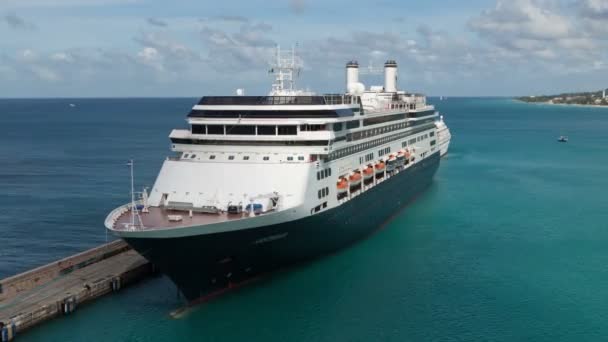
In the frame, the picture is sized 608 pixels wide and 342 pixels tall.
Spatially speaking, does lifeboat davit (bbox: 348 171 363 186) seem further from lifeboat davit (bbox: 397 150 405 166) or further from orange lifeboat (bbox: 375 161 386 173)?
lifeboat davit (bbox: 397 150 405 166)

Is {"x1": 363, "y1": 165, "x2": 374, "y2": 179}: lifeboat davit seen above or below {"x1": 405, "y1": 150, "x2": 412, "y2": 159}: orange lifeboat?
below

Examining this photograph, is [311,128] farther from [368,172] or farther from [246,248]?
[246,248]

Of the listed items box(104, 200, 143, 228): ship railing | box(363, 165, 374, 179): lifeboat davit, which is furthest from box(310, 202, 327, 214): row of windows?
box(104, 200, 143, 228): ship railing

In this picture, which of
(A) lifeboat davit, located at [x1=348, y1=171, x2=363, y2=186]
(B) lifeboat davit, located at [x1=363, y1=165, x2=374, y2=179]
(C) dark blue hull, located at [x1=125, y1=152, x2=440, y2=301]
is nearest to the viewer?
(C) dark blue hull, located at [x1=125, y1=152, x2=440, y2=301]

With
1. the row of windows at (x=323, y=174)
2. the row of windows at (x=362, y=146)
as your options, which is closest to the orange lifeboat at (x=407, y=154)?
the row of windows at (x=362, y=146)

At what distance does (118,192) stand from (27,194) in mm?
8831

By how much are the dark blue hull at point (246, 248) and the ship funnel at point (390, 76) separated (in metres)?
25.9

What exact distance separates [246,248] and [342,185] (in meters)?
8.44

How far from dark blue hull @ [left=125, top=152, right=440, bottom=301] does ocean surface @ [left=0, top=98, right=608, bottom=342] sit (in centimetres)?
108

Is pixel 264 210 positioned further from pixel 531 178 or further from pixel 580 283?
pixel 531 178

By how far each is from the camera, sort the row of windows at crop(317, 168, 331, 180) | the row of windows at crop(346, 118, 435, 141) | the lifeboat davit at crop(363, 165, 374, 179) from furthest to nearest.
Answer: the lifeboat davit at crop(363, 165, 374, 179), the row of windows at crop(346, 118, 435, 141), the row of windows at crop(317, 168, 331, 180)

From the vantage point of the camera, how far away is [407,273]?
3216 centimetres

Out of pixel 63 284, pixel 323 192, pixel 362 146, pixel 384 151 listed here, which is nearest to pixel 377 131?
pixel 384 151

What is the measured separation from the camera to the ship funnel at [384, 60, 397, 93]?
59000 mm
